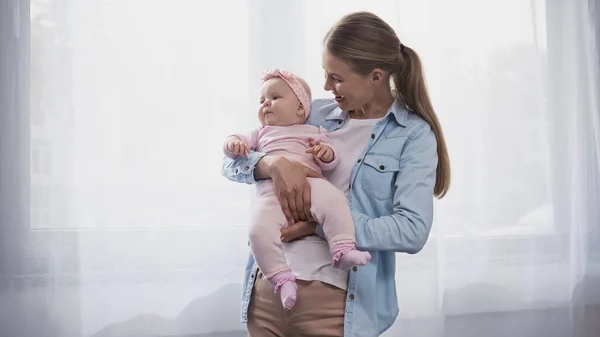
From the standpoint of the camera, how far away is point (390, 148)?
5.32 feet

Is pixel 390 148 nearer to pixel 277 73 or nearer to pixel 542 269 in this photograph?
pixel 277 73

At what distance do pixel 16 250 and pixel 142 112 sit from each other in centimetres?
58

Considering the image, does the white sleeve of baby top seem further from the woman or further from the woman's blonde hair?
the woman's blonde hair

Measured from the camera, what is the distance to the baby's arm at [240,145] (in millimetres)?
1652

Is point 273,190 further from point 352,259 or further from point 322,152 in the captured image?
point 352,259

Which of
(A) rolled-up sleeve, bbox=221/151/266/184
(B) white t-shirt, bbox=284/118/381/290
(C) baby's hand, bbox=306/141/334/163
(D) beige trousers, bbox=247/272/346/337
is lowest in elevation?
(D) beige trousers, bbox=247/272/346/337

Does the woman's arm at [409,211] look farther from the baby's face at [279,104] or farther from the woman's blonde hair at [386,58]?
the baby's face at [279,104]

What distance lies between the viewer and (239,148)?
1.65 metres

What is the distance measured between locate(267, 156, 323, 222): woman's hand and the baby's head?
0.59ft

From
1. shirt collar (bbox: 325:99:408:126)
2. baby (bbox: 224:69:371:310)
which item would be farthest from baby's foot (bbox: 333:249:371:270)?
shirt collar (bbox: 325:99:408:126)

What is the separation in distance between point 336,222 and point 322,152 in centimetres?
19

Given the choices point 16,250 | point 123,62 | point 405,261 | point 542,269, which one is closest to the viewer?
point 16,250

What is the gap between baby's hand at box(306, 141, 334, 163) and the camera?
5.23 feet

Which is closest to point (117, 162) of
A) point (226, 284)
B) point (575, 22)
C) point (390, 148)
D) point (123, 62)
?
point (123, 62)
